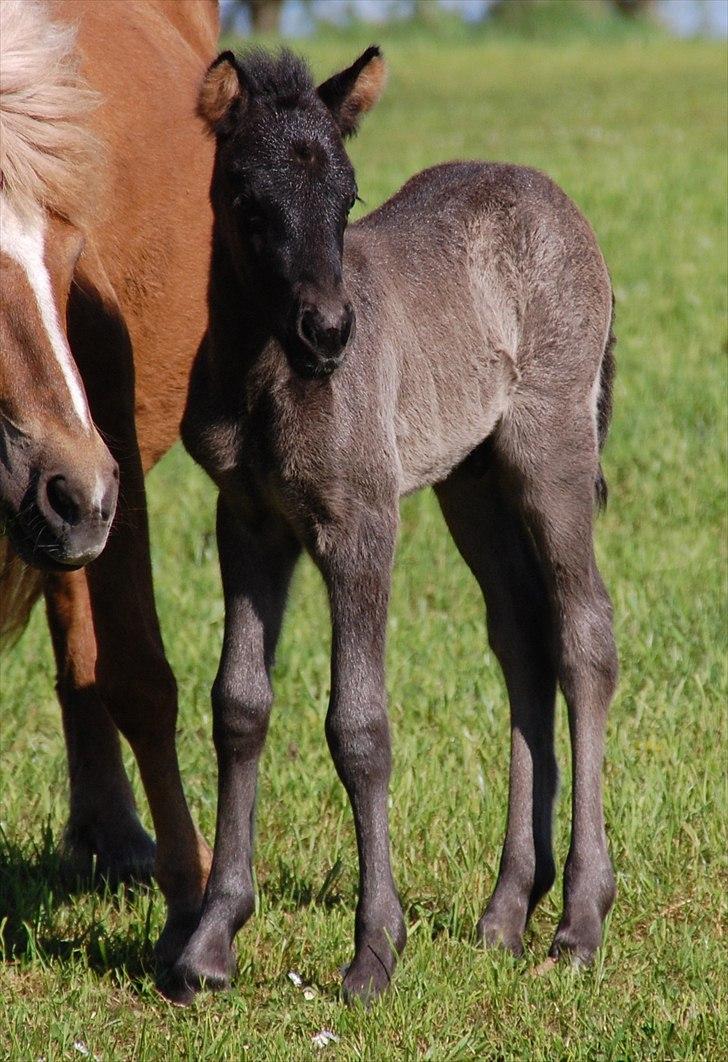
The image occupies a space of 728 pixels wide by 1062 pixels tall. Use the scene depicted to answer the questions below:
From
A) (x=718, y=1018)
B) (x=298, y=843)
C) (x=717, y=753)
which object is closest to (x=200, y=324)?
(x=298, y=843)

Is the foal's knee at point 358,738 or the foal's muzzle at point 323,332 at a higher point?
the foal's muzzle at point 323,332

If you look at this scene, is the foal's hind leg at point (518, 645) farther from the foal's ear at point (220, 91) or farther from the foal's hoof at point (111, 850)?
the foal's hoof at point (111, 850)

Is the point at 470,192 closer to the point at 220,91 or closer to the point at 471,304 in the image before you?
the point at 471,304

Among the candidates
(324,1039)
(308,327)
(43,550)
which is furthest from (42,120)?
(324,1039)

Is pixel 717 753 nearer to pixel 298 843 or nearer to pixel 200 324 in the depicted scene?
pixel 298 843

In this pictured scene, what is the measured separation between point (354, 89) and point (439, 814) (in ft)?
7.24

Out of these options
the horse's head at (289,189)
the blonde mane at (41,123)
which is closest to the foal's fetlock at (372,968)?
the horse's head at (289,189)

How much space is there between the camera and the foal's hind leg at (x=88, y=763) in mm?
4844

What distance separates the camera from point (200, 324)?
195 inches

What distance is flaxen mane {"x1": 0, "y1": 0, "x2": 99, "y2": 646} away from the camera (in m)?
3.36

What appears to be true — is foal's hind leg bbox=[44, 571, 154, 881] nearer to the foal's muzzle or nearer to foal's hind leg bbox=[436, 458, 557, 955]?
foal's hind leg bbox=[436, 458, 557, 955]

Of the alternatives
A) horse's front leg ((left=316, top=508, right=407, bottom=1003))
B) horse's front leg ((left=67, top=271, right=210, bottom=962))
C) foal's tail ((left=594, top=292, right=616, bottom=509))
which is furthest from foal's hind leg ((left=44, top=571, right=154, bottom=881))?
foal's tail ((left=594, top=292, right=616, bottom=509))

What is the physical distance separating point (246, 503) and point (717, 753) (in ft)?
7.04

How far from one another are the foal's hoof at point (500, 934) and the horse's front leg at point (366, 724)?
1.47 ft
